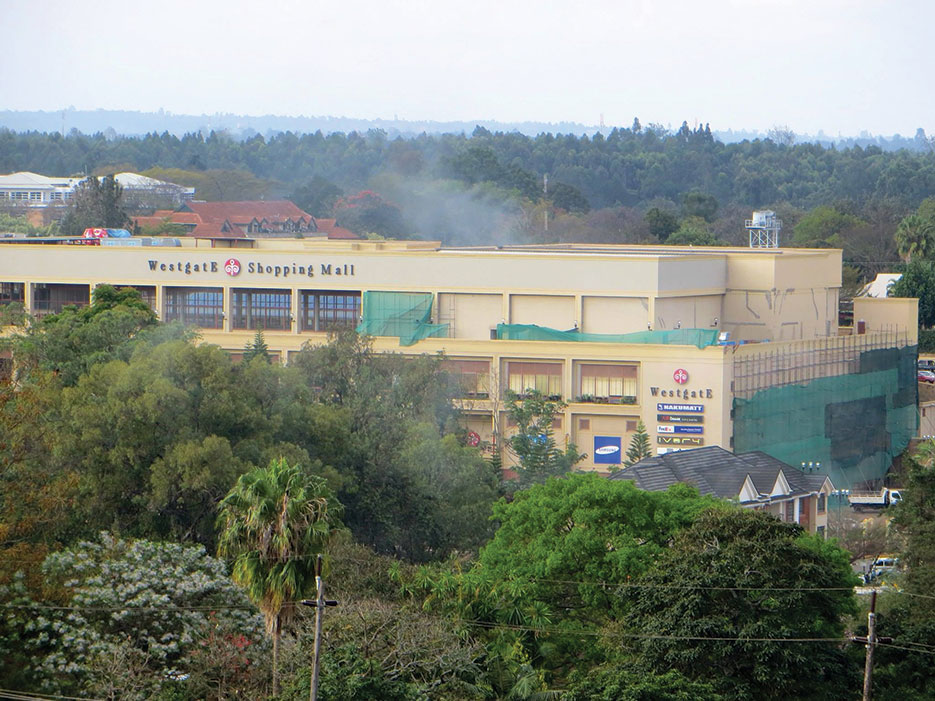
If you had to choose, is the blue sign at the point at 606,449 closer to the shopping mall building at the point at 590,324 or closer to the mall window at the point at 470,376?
the shopping mall building at the point at 590,324

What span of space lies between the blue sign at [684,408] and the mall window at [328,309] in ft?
54.6

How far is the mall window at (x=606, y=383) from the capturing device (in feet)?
245

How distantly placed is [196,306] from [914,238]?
66.4m

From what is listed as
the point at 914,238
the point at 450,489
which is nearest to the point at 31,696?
the point at 450,489

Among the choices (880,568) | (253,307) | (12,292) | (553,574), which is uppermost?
(12,292)

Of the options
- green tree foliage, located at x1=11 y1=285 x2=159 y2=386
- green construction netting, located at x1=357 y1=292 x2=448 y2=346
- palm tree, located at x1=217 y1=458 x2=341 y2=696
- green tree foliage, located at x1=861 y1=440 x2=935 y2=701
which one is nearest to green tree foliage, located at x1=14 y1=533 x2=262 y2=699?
palm tree, located at x1=217 y1=458 x2=341 y2=696

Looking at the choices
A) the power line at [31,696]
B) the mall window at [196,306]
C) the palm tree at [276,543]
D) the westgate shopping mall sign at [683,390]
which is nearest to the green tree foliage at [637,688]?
the palm tree at [276,543]

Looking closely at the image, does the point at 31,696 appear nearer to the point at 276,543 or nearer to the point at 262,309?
the point at 276,543

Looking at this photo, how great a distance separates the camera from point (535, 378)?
76625mm

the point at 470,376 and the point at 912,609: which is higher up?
the point at 470,376

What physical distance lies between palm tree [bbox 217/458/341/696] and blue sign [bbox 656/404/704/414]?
40.7 m

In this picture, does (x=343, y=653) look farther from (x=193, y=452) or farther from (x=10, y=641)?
(x=193, y=452)

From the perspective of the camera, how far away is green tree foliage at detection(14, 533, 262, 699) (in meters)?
34.2

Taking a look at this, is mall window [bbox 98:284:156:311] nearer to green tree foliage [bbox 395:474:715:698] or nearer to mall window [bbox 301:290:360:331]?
mall window [bbox 301:290:360:331]
